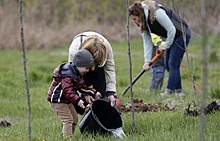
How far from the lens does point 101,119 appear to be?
177 inches

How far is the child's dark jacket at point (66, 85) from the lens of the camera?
404 centimetres

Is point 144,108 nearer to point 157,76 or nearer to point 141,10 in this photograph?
point 141,10

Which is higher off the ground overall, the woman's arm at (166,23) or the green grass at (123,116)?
the woman's arm at (166,23)

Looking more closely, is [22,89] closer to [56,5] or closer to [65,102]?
[65,102]

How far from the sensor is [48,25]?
1969 cm

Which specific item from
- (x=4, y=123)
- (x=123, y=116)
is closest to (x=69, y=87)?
(x=123, y=116)

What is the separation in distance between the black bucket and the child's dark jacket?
186mm

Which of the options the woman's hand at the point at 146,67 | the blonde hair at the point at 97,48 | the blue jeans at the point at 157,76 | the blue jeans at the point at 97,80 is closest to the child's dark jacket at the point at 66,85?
the blonde hair at the point at 97,48

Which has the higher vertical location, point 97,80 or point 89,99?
point 97,80

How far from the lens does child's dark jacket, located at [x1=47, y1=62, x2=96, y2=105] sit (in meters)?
4.04

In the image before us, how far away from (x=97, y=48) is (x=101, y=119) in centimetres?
71

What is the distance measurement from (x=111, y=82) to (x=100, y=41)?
0.62 metres

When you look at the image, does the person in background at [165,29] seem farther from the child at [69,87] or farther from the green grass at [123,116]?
the child at [69,87]

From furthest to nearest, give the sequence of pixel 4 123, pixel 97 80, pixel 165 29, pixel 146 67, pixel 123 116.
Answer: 1. pixel 146 67
2. pixel 165 29
3. pixel 4 123
4. pixel 123 116
5. pixel 97 80
